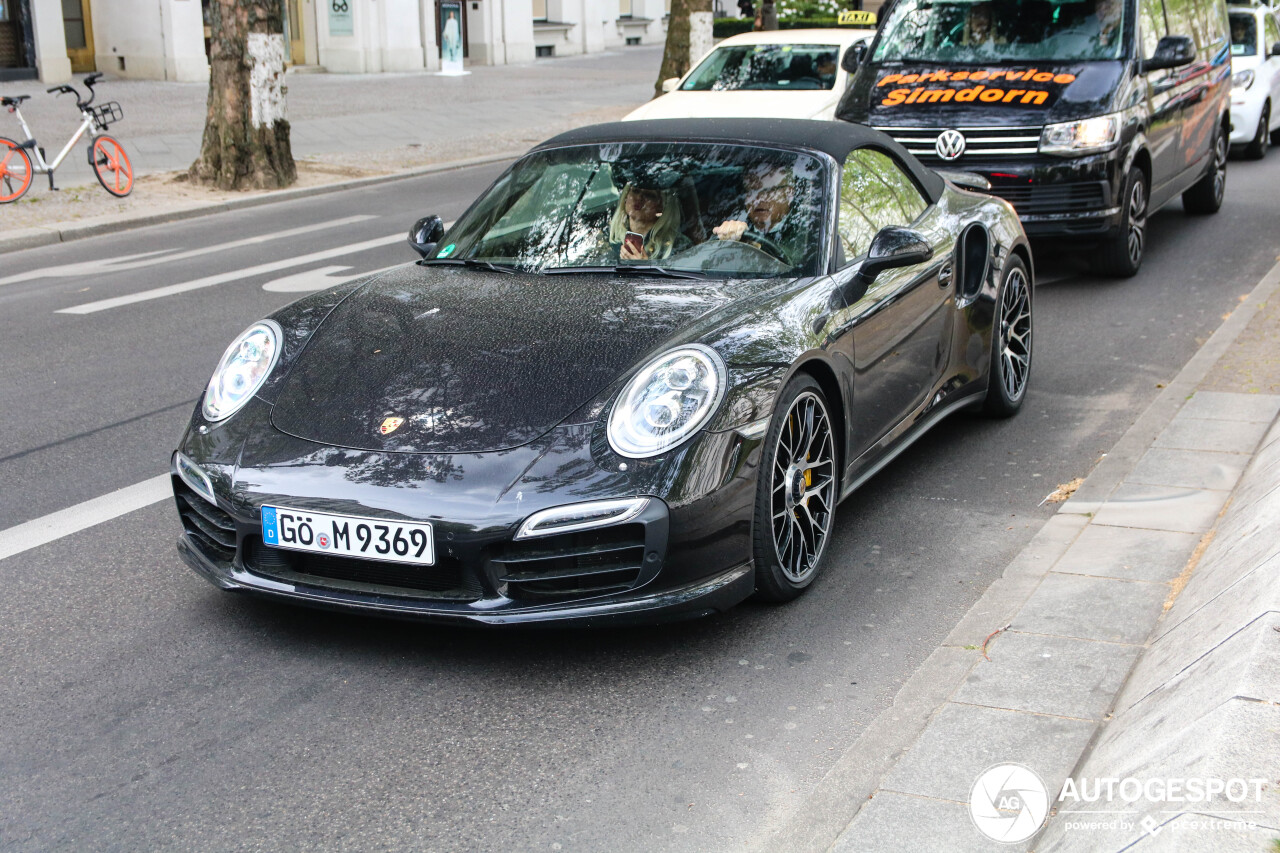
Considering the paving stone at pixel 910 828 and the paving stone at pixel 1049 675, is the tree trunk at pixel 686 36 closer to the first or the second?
the paving stone at pixel 1049 675

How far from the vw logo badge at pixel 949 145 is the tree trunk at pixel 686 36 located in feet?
43.9

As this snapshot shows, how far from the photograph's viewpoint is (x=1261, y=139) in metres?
16.5

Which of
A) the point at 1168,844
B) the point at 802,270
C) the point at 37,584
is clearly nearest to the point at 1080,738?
the point at 1168,844

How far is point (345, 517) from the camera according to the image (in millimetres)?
3814

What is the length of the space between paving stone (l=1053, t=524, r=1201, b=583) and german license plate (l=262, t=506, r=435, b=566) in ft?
6.83

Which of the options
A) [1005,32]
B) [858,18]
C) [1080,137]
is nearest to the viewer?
[1080,137]

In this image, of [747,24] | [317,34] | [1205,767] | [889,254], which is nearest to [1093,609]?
[889,254]

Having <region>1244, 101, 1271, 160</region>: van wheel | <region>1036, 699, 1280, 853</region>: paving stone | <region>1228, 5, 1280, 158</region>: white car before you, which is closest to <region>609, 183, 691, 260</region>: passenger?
<region>1036, 699, 1280, 853</region>: paving stone

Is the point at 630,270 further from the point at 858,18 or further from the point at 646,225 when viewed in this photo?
the point at 858,18

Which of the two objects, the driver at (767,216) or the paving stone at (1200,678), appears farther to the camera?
the driver at (767,216)

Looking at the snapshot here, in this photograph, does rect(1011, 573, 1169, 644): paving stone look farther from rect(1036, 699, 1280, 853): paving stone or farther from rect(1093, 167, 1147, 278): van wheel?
rect(1093, 167, 1147, 278): van wheel

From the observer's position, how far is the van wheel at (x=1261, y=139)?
16359mm

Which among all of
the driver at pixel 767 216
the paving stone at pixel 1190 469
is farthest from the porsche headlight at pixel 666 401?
the paving stone at pixel 1190 469

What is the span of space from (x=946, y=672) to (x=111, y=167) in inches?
490
